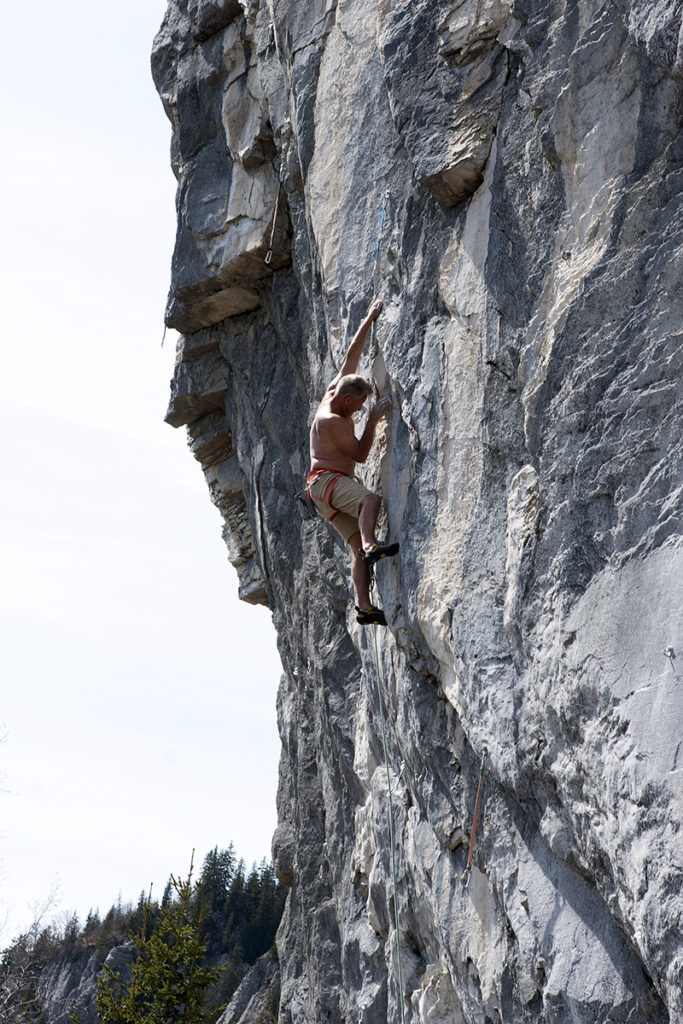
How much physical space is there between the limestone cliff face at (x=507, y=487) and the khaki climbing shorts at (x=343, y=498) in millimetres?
233

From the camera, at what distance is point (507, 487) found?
18.7 feet

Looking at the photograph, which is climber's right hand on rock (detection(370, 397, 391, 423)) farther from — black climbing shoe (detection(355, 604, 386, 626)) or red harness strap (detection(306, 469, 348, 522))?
black climbing shoe (detection(355, 604, 386, 626))

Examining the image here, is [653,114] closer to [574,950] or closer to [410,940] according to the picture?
[574,950]

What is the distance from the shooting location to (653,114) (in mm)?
4945

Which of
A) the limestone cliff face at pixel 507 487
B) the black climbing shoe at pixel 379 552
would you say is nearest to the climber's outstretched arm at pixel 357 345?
the limestone cliff face at pixel 507 487

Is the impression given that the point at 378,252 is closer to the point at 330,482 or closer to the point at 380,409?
the point at 380,409

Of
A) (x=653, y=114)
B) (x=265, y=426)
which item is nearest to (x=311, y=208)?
(x=265, y=426)

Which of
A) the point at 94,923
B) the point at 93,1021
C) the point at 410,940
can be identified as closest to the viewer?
the point at 410,940

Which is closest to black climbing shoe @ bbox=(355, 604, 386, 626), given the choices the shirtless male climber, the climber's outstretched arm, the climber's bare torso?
the shirtless male climber

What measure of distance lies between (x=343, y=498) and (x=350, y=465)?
287mm

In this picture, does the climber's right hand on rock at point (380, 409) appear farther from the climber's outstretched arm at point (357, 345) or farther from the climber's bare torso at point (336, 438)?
the climber's outstretched arm at point (357, 345)

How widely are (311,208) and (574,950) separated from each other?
6.20m

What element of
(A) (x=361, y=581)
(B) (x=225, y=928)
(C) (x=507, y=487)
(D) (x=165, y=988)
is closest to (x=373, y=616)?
(A) (x=361, y=581)

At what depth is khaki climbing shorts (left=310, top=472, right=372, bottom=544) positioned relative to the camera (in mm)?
7168
